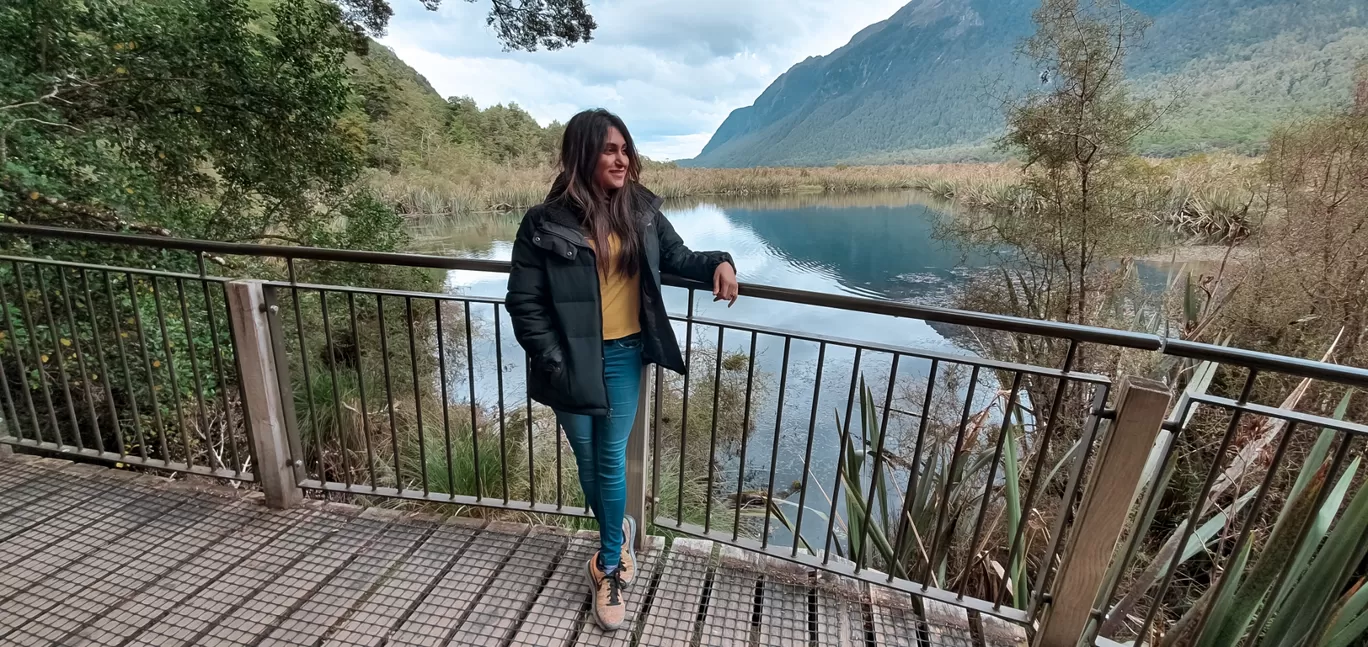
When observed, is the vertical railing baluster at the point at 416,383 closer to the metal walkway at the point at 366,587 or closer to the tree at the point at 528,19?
the metal walkway at the point at 366,587

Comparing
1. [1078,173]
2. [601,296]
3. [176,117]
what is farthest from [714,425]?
[1078,173]

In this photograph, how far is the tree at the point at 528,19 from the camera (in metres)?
6.16

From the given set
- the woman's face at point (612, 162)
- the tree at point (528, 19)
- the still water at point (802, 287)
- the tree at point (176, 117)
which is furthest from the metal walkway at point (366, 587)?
the tree at point (528, 19)

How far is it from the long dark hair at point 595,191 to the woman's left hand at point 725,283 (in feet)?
0.77

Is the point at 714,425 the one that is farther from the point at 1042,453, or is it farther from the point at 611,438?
the point at 1042,453

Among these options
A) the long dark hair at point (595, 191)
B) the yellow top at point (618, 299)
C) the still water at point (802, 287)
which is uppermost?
the long dark hair at point (595, 191)

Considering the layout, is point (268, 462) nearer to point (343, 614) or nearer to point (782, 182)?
point (343, 614)

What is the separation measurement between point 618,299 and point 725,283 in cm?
31

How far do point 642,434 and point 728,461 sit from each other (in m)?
5.02

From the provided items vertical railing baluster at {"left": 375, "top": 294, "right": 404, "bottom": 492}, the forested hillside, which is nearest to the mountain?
vertical railing baluster at {"left": 375, "top": 294, "right": 404, "bottom": 492}

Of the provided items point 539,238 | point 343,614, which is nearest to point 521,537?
point 343,614

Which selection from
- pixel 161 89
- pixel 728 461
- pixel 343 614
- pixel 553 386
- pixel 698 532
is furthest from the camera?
pixel 728 461

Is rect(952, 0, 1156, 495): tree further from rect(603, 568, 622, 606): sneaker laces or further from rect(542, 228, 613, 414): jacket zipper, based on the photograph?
rect(542, 228, 613, 414): jacket zipper

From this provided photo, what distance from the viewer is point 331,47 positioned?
5004mm
